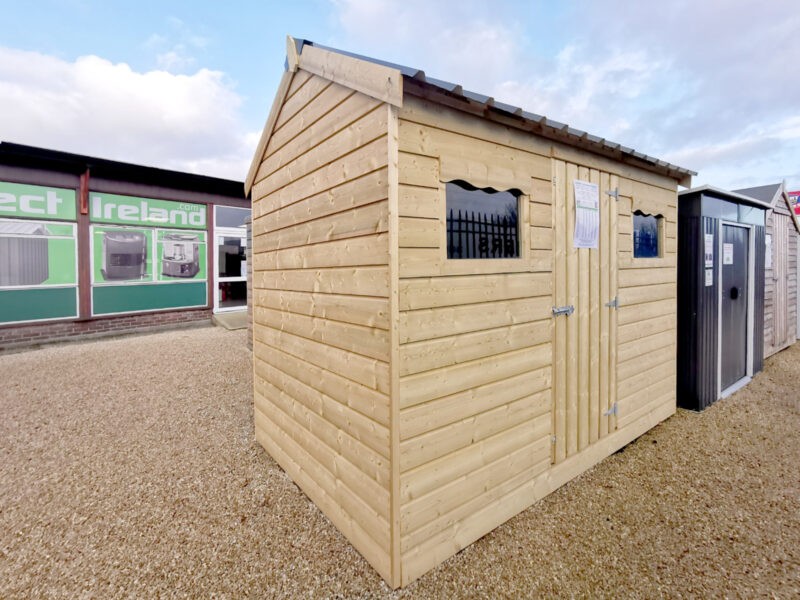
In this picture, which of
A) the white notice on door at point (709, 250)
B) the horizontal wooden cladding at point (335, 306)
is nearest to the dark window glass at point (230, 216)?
the horizontal wooden cladding at point (335, 306)

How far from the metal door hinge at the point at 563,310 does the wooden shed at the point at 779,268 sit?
6716 mm

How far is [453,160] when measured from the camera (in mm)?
2430

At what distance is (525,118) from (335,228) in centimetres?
156

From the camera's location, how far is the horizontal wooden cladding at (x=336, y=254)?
2230 millimetres

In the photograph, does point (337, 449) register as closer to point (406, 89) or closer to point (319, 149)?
point (319, 149)

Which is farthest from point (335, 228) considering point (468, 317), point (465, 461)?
point (465, 461)

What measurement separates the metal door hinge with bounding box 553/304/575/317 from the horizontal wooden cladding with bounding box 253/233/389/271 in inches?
65.7

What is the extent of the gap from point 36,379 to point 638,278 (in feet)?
28.4

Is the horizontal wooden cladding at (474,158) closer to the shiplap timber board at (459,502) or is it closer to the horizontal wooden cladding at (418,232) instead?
the horizontal wooden cladding at (418,232)

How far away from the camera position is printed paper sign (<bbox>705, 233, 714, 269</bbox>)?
4918 mm

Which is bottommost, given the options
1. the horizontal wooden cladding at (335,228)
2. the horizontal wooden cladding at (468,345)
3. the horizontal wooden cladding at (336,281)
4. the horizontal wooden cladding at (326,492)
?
the horizontal wooden cladding at (326,492)

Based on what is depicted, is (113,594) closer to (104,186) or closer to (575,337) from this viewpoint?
(575,337)

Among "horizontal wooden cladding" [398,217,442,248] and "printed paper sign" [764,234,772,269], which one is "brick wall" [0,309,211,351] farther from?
"printed paper sign" [764,234,772,269]

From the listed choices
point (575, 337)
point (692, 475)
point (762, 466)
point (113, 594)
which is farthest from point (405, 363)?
point (762, 466)
